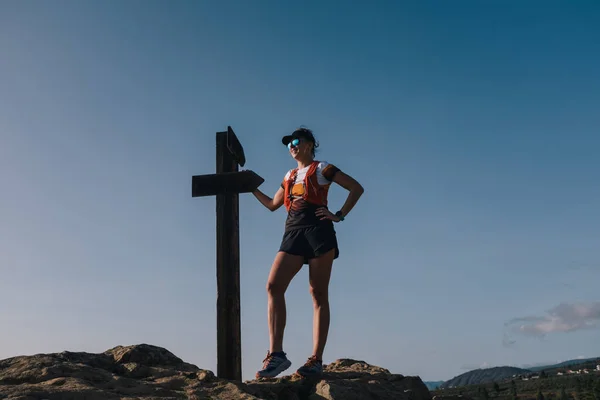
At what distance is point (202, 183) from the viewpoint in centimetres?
686

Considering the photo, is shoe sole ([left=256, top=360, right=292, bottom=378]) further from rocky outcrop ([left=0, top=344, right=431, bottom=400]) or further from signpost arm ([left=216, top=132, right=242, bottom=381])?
signpost arm ([left=216, top=132, right=242, bottom=381])

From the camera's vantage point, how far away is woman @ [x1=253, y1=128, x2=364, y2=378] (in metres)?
6.04

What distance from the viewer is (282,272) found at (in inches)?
241

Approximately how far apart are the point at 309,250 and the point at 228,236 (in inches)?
42.9

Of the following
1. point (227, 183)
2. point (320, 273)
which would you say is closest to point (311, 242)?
point (320, 273)

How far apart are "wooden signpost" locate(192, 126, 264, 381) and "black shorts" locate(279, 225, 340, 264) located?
2.44 ft

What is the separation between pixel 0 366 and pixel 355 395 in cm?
353

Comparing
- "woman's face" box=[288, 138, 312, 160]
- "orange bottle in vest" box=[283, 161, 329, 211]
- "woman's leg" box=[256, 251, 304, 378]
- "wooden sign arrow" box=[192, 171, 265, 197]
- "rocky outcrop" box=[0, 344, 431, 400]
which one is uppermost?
"woman's face" box=[288, 138, 312, 160]

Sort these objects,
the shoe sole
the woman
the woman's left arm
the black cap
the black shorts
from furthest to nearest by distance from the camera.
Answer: the black cap < the woman's left arm < the black shorts < the woman < the shoe sole

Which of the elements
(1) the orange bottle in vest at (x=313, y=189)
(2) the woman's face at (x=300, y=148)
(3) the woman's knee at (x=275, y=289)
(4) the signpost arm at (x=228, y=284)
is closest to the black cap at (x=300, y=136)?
(2) the woman's face at (x=300, y=148)

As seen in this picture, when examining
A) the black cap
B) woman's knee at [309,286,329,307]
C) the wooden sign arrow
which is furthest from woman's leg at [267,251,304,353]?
the black cap

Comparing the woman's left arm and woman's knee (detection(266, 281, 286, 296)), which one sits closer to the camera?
woman's knee (detection(266, 281, 286, 296))

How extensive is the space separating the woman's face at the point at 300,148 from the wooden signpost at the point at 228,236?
0.60m

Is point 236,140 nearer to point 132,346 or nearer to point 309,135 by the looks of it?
point 309,135
